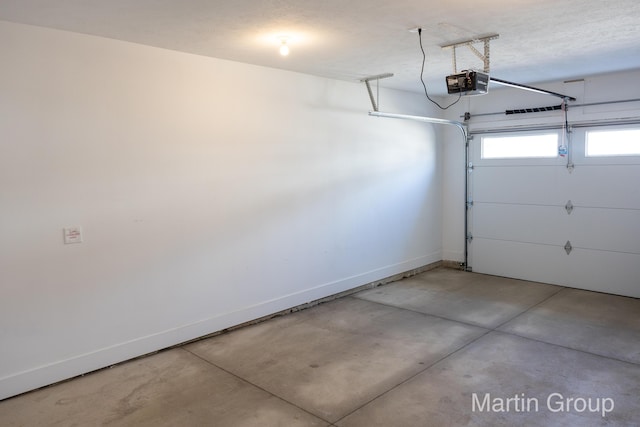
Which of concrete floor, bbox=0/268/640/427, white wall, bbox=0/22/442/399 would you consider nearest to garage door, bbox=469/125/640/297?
A: concrete floor, bbox=0/268/640/427

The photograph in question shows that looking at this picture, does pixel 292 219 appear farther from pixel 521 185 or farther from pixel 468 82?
pixel 521 185

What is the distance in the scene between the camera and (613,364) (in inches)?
134

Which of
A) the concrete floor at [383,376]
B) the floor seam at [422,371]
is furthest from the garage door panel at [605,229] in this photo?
the floor seam at [422,371]

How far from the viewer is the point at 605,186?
5.26 m

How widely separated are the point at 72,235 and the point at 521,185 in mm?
5316

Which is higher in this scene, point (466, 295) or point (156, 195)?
point (156, 195)

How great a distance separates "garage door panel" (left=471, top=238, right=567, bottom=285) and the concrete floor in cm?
99

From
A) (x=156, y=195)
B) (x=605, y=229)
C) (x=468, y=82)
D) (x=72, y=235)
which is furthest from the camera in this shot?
(x=605, y=229)

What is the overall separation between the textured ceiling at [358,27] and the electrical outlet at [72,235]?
1.40 meters

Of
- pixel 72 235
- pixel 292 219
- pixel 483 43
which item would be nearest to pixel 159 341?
pixel 72 235

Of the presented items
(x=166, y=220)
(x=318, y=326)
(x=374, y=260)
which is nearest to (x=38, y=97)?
(x=166, y=220)

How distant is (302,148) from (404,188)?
6.43ft

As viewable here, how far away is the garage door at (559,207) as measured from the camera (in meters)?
5.14

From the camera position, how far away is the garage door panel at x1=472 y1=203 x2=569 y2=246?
18.6 feet
